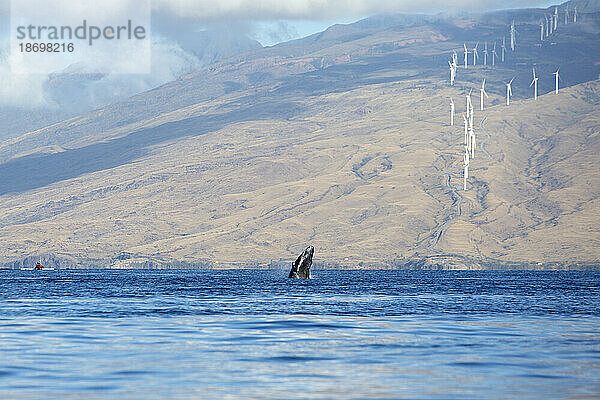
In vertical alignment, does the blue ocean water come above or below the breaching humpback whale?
above

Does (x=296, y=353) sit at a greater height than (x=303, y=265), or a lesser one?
greater

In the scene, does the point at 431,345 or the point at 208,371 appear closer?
the point at 208,371

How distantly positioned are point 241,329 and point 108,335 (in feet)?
27.3

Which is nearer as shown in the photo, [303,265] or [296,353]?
[296,353]

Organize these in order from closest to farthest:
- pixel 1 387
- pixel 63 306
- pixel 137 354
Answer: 1. pixel 1 387
2. pixel 137 354
3. pixel 63 306

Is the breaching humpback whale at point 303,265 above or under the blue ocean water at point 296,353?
under

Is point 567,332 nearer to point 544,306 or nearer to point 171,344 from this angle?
point 171,344

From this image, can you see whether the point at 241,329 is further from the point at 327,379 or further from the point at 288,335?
the point at 327,379

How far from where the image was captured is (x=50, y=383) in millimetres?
32031

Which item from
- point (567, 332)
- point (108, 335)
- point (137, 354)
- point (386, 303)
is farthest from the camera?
point (386, 303)

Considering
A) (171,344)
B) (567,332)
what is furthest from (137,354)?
(567,332)

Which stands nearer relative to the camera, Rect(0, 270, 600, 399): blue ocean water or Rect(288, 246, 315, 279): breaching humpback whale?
Rect(0, 270, 600, 399): blue ocean water

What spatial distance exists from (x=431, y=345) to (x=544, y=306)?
128ft

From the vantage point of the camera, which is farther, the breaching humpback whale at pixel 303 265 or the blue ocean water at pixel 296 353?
the breaching humpback whale at pixel 303 265
